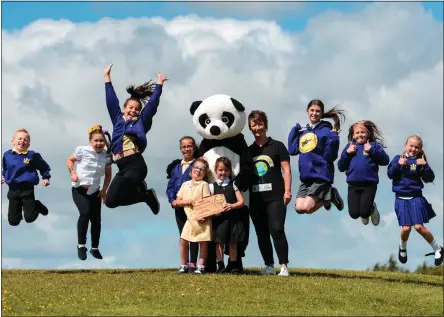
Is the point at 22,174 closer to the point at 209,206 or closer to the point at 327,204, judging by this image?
the point at 209,206

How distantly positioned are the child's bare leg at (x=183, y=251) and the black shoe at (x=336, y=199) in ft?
9.19

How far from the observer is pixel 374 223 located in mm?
17922

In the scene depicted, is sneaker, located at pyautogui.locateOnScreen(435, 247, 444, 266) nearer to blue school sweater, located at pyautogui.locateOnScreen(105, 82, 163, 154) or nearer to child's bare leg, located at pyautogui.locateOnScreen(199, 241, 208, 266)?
child's bare leg, located at pyautogui.locateOnScreen(199, 241, 208, 266)

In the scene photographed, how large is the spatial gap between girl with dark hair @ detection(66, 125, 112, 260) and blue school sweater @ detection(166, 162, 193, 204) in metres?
1.34

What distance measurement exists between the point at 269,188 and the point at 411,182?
3016 mm

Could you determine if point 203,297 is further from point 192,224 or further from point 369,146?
point 369,146

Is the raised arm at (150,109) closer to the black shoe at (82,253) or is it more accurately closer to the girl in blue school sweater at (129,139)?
the girl in blue school sweater at (129,139)

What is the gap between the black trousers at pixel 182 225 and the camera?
16203 mm

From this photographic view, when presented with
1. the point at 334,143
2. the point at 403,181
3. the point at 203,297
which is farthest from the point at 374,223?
the point at 203,297

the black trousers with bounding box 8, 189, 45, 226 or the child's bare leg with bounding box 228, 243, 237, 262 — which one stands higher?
the black trousers with bounding box 8, 189, 45, 226

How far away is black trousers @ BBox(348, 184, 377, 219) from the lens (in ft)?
57.0

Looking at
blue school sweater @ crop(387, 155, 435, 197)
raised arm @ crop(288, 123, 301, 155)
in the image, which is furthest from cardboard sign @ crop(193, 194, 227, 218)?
blue school sweater @ crop(387, 155, 435, 197)

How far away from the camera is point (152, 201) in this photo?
58.1ft

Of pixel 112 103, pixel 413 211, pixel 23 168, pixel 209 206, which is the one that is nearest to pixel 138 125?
pixel 112 103
